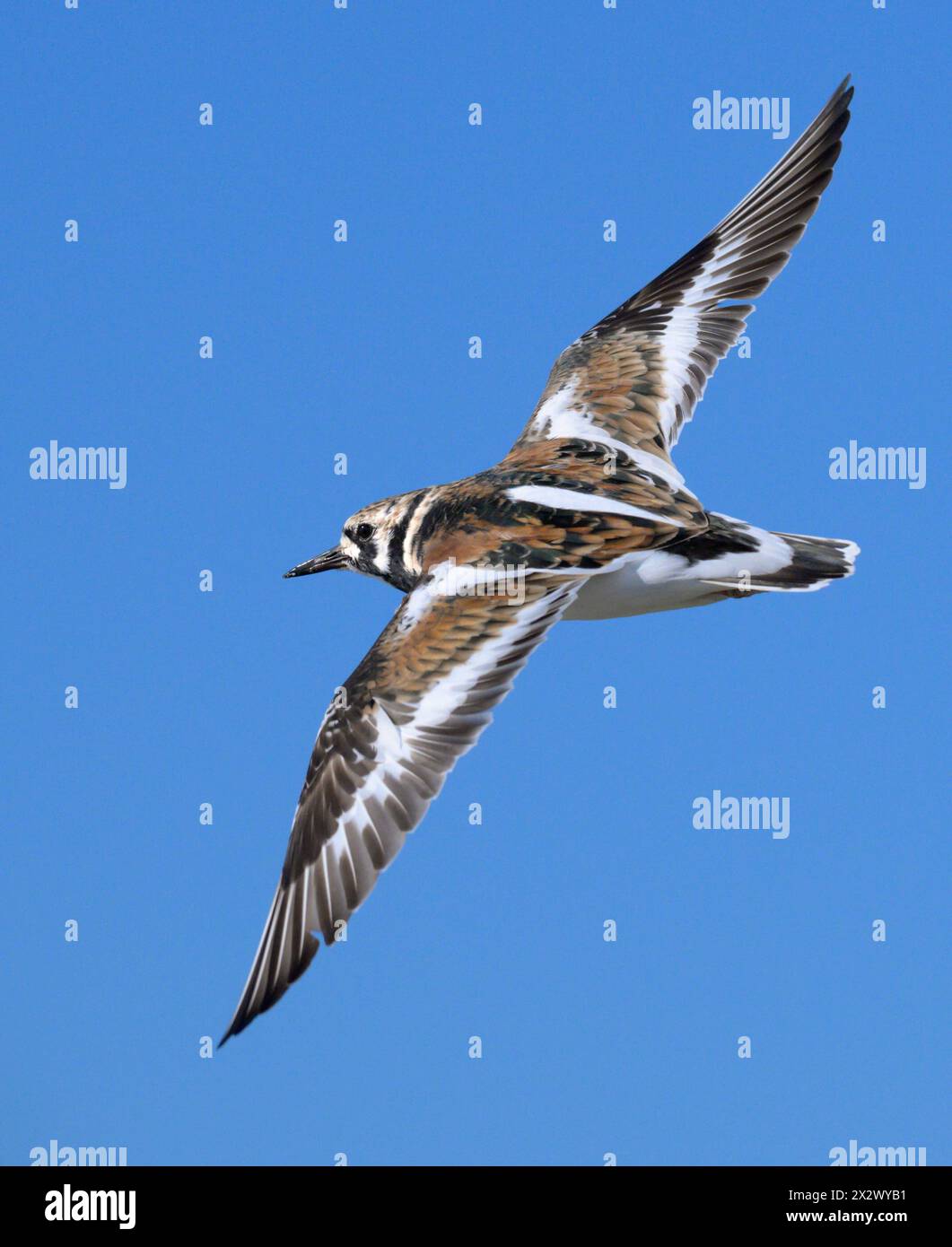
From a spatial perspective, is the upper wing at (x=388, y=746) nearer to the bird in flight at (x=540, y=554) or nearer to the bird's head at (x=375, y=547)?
the bird in flight at (x=540, y=554)

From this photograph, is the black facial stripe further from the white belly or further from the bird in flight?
the white belly

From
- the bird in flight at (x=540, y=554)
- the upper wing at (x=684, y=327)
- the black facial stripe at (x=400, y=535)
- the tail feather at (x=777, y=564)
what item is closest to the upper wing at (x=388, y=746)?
the bird in flight at (x=540, y=554)

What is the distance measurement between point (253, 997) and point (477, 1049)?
7.95 feet

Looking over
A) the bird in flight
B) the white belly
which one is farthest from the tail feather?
the white belly

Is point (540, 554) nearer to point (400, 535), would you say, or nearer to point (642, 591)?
point (642, 591)

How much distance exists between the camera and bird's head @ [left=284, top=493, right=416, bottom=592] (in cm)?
839

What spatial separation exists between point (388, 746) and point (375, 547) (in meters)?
2.43

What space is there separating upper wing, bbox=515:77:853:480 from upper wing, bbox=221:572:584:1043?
2059 millimetres

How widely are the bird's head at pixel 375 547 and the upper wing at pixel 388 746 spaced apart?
135 centimetres

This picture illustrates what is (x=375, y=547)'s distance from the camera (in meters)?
8.69

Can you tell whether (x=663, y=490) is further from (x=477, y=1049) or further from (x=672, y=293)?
(x=477, y=1049)

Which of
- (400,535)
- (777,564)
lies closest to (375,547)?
(400,535)

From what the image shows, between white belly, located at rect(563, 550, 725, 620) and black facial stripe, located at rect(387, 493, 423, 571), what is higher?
black facial stripe, located at rect(387, 493, 423, 571)

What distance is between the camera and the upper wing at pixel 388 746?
240 inches
